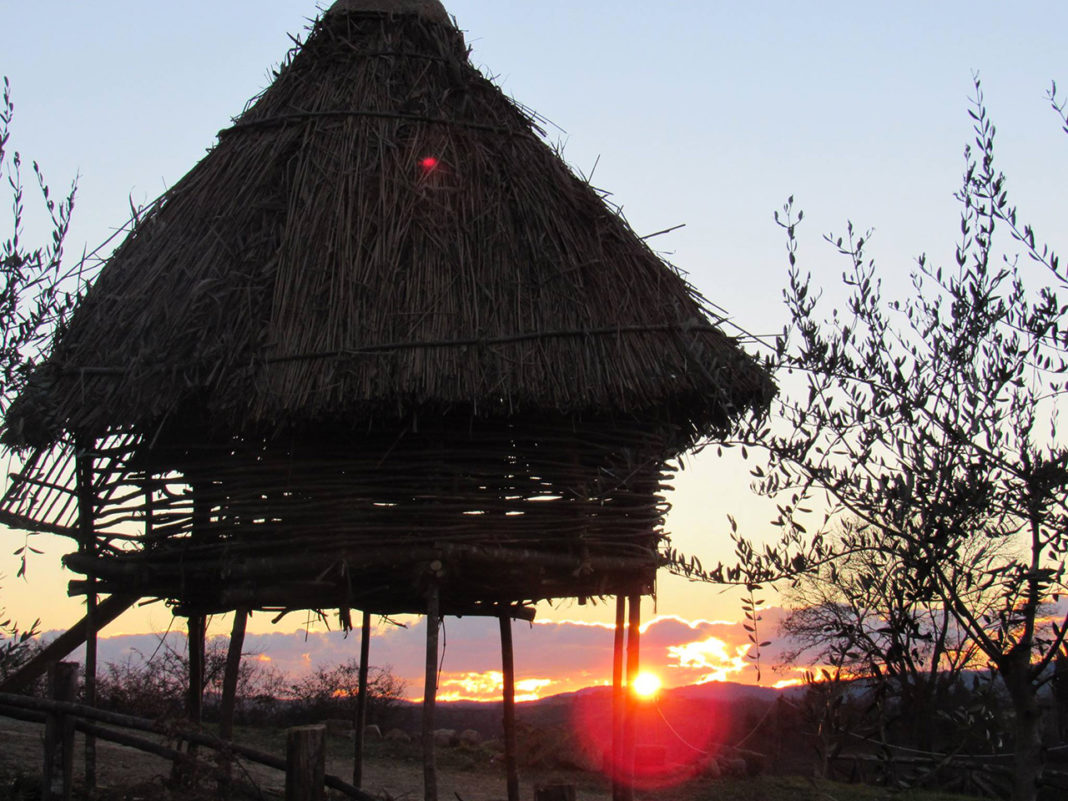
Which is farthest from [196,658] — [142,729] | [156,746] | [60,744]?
[156,746]

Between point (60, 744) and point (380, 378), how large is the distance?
2765mm

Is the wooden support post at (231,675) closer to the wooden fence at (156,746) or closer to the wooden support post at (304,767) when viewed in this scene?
the wooden fence at (156,746)

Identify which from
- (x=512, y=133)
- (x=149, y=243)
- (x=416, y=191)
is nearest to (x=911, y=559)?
(x=416, y=191)

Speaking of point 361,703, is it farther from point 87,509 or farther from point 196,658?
point 87,509

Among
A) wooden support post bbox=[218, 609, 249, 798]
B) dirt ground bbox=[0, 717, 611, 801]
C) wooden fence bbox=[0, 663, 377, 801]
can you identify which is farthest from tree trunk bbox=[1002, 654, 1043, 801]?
wooden support post bbox=[218, 609, 249, 798]

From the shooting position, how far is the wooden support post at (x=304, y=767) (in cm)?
532

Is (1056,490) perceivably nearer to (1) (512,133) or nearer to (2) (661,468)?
(2) (661,468)

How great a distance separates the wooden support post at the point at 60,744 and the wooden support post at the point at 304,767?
1.88 meters

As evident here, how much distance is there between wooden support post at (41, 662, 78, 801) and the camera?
654 cm

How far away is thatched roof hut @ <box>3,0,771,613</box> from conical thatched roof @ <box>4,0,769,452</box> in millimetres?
18

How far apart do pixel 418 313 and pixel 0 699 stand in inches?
121

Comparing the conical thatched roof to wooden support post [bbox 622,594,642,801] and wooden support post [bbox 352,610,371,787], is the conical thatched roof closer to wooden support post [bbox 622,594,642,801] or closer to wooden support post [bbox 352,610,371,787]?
wooden support post [bbox 622,594,642,801]

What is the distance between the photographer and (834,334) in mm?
4859

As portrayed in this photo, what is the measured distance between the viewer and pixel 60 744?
6.63 m
